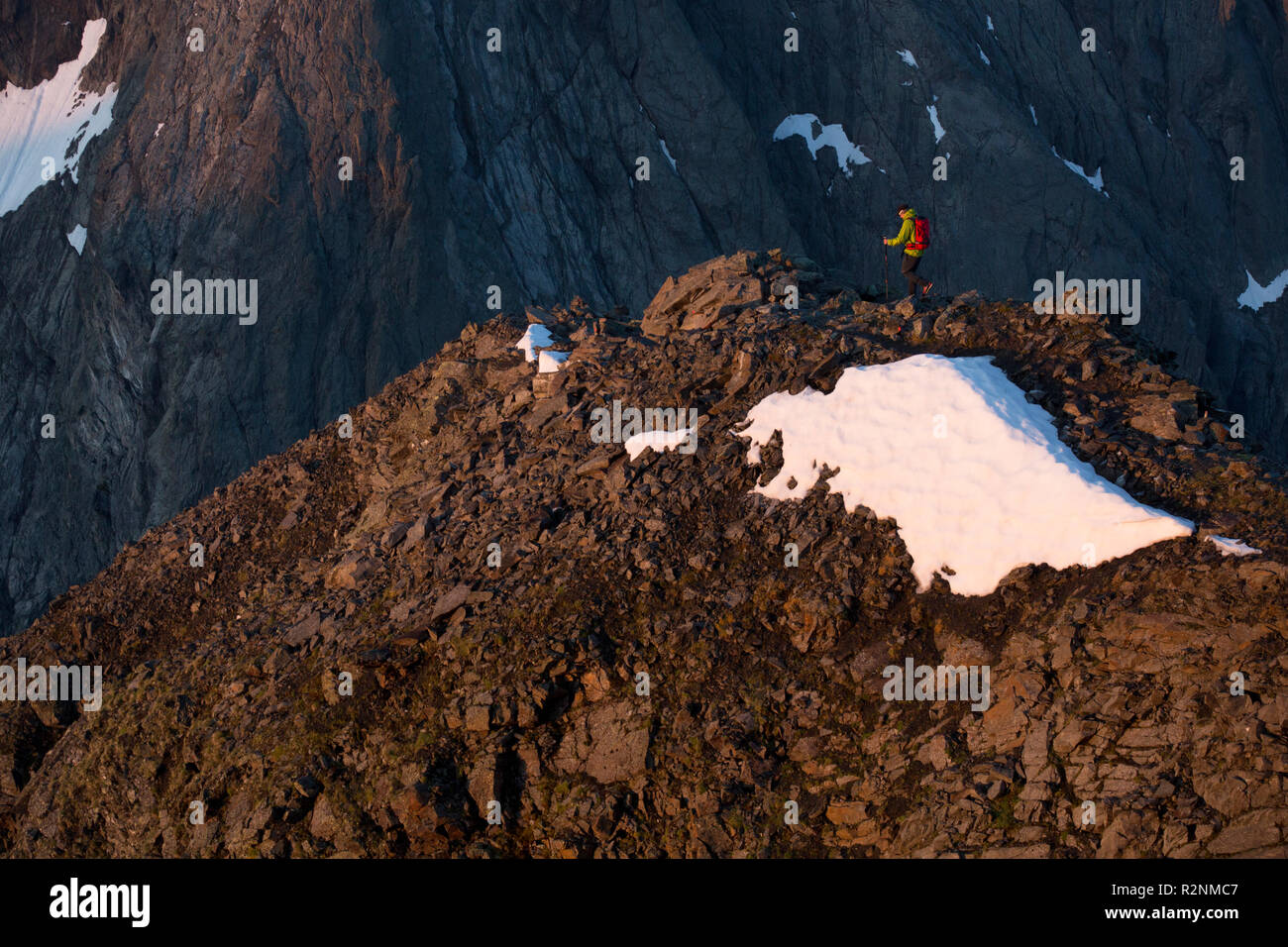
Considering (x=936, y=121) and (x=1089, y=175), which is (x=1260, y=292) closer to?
(x=1089, y=175)

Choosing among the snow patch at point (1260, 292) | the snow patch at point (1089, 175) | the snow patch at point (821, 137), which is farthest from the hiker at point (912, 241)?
the snow patch at point (1260, 292)

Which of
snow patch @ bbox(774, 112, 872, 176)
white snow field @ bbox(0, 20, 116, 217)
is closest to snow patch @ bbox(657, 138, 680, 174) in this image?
snow patch @ bbox(774, 112, 872, 176)

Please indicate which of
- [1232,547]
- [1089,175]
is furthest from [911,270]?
[1089,175]

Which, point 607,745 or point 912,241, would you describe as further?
point 912,241

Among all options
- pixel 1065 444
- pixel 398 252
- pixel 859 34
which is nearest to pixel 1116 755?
pixel 1065 444
